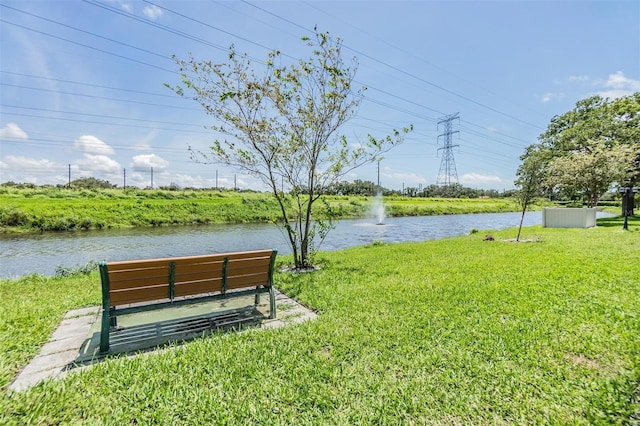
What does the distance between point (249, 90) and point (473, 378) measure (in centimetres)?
786

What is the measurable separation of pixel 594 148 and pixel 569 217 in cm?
1068

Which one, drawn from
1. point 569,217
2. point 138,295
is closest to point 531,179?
point 569,217

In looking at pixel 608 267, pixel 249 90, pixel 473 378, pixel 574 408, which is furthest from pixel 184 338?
pixel 608 267

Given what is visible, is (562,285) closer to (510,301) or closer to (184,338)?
(510,301)

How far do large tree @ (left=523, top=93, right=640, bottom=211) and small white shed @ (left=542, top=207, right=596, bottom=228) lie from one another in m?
2.21

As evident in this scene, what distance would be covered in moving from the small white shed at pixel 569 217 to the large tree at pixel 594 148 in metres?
2.21

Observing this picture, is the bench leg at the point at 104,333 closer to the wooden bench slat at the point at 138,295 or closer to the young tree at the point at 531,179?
the wooden bench slat at the point at 138,295

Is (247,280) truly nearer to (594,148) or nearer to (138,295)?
(138,295)

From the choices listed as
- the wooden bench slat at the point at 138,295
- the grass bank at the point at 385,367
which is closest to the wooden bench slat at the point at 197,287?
the wooden bench slat at the point at 138,295

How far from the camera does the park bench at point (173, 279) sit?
3.62 metres

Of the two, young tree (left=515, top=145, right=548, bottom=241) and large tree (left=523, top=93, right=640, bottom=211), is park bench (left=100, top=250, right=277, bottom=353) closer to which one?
young tree (left=515, top=145, right=548, bottom=241)

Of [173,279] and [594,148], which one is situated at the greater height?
[594,148]

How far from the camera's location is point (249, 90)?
8.37m

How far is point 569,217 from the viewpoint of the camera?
799 inches
